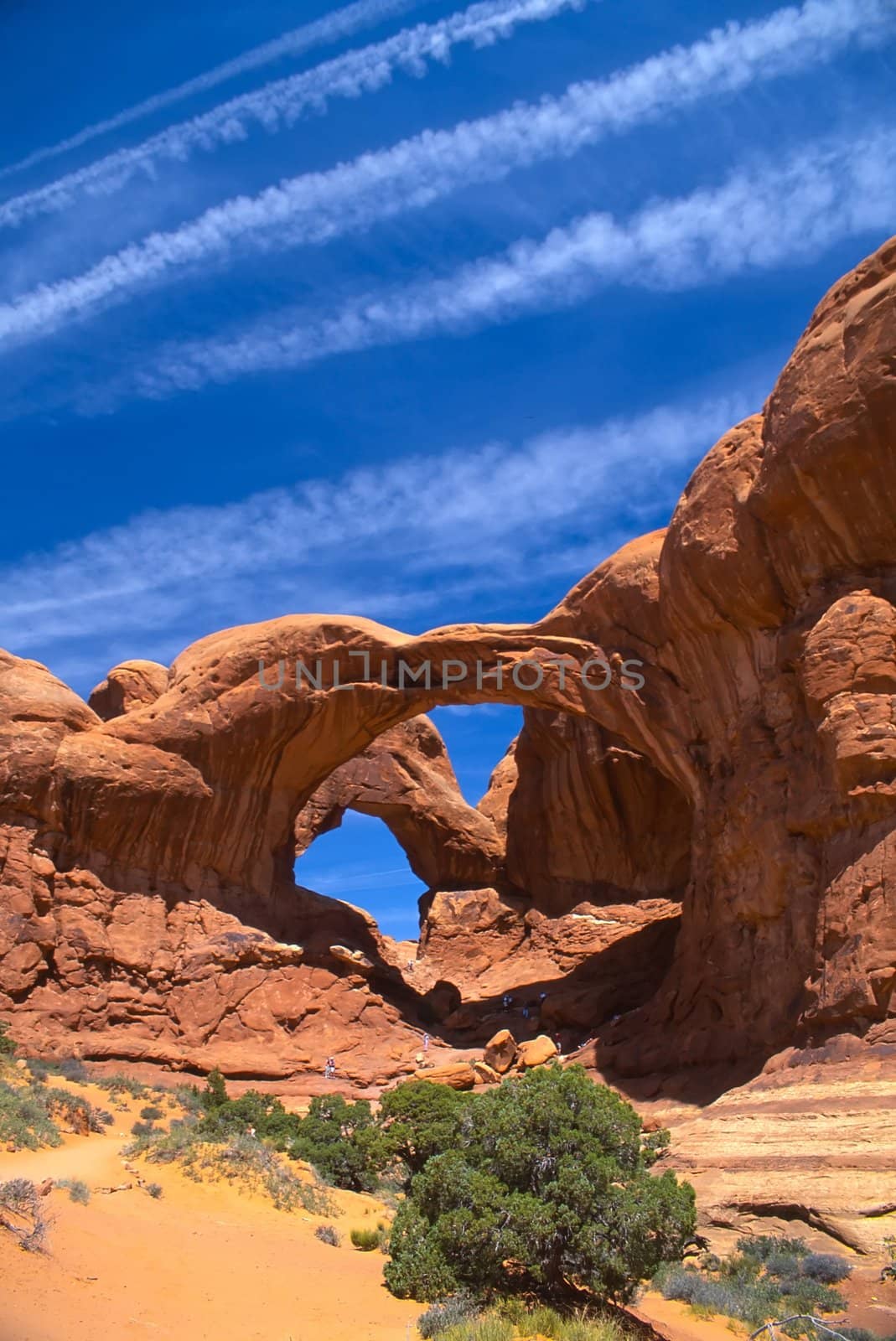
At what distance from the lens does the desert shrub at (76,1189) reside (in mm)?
10311

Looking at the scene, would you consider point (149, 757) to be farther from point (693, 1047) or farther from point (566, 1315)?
point (566, 1315)

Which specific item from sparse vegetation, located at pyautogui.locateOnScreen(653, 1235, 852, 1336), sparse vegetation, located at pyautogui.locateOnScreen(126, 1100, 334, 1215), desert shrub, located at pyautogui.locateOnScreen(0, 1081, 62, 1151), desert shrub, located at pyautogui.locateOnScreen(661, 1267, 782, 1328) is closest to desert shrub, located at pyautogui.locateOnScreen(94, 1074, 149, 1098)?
sparse vegetation, located at pyautogui.locateOnScreen(126, 1100, 334, 1215)

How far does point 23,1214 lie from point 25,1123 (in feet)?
14.6

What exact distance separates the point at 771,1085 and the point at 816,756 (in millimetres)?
4729

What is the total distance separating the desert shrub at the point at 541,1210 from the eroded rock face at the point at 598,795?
18.0ft

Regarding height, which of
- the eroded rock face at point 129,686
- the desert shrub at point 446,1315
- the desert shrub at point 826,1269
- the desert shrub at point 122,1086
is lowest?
the desert shrub at point 826,1269

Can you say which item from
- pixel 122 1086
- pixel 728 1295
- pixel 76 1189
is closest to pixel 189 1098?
pixel 122 1086

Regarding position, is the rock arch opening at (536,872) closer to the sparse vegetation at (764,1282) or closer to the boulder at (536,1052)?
the boulder at (536,1052)

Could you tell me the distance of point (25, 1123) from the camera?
1294 centimetres

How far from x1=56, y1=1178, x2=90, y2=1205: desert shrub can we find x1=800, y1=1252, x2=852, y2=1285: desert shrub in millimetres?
6963

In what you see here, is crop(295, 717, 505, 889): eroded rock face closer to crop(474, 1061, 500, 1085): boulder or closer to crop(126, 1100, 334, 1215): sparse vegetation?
crop(474, 1061, 500, 1085): boulder

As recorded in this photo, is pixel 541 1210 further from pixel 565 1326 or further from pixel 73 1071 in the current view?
pixel 73 1071

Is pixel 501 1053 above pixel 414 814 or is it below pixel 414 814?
below

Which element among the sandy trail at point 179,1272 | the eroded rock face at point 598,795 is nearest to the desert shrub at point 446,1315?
the sandy trail at point 179,1272
